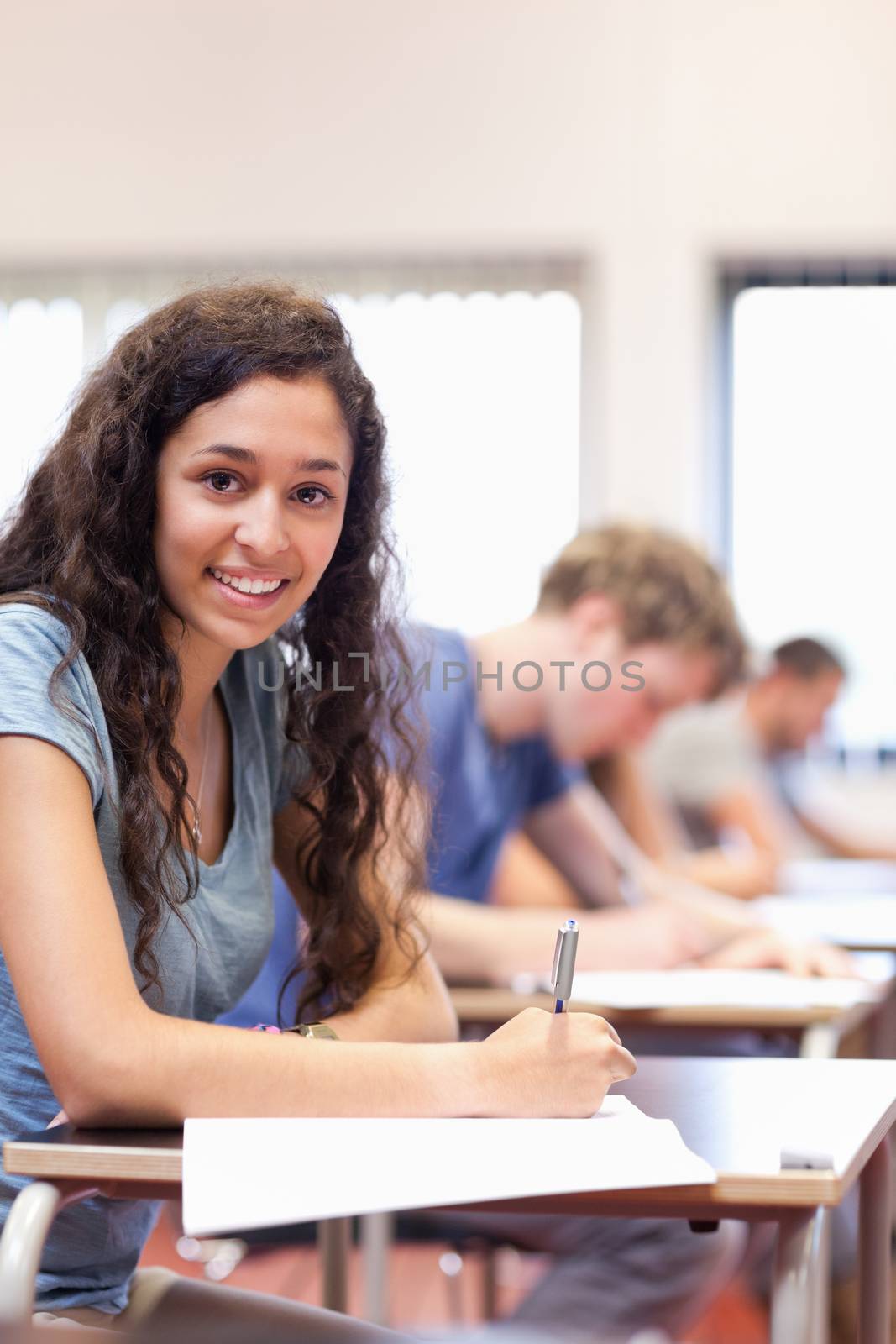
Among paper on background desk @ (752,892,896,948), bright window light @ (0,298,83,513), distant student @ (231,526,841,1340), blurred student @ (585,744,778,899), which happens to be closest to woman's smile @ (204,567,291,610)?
distant student @ (231,526,841,1340)

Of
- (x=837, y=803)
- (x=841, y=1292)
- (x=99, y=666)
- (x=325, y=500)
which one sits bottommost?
(x=841, y=1292)

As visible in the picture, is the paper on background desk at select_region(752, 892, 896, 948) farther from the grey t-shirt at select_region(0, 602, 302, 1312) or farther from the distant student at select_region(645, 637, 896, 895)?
the grey t-shirt at select_region(0, 602, 302, 1312)

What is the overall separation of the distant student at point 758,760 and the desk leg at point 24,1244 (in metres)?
2.92

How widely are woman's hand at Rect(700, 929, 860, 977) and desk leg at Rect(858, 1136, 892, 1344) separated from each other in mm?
832

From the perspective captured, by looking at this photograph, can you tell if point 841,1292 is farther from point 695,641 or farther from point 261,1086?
point 261,1086

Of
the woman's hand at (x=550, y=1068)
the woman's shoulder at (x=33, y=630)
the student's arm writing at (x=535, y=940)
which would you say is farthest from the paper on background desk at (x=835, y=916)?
the woman's shoulder at (x=33, y=630)

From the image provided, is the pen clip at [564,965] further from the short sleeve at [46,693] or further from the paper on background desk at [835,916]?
the paper on background desk at [835,916]

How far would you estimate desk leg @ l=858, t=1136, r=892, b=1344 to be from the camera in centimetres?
117

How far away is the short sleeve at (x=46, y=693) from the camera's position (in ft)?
3.41

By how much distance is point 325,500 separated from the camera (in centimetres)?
126

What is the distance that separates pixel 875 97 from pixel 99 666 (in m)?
3.87

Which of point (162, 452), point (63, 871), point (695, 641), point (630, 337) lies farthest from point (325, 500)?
point (630, 337)

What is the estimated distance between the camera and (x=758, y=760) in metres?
4.20

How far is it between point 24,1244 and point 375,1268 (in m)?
1.36
